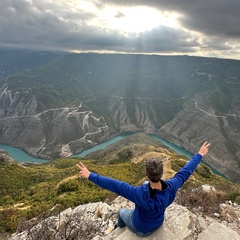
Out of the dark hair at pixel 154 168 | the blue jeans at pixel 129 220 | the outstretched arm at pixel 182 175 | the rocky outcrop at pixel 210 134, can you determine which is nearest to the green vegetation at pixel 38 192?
the blue jeans at pixel 129 220

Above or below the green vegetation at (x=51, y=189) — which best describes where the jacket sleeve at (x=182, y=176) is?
above

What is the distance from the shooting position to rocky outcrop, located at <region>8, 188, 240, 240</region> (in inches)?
267

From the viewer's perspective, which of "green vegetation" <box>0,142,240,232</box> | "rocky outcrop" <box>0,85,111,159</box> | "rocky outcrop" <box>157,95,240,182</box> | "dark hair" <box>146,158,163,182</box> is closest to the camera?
"dark hair" <box>146,158,163,182</box>

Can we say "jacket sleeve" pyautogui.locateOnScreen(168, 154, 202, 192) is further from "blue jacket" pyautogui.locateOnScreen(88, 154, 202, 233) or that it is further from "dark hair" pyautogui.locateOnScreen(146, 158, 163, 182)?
"dark hair" pyautogui.locateOnScreen(146, 158, 163, 182)

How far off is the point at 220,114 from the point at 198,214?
559ft

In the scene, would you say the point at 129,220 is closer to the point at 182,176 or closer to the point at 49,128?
the point at 182,176

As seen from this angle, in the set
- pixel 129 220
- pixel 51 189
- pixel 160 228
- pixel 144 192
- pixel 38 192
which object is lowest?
pixel 38 192

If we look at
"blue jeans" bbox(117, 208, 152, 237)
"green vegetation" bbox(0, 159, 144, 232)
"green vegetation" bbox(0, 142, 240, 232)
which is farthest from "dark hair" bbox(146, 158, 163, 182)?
"green vegetation" bbox(0, 159, 144, 232)

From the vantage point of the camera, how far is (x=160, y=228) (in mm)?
6664

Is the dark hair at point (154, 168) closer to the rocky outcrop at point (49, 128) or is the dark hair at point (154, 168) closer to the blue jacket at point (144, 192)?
the blue jacket at point (144, 192)

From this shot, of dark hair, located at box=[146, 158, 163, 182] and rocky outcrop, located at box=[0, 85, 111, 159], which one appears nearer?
dark hair, located at box=[146, 158, 163, 182]

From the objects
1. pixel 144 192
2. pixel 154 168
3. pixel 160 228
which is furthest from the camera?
pixel 160 228

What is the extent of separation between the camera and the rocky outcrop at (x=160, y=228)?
6.79 metres

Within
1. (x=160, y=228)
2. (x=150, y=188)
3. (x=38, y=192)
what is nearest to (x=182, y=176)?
(x=150, y=188)
